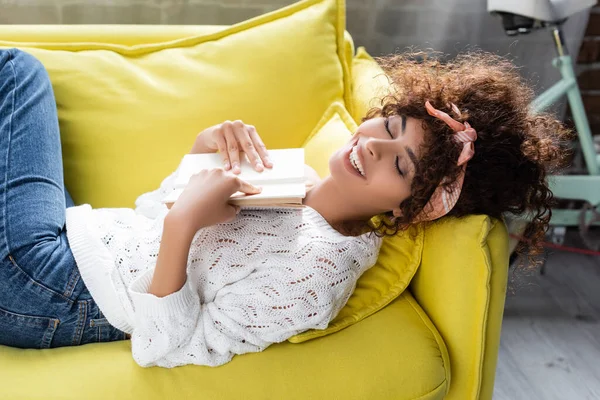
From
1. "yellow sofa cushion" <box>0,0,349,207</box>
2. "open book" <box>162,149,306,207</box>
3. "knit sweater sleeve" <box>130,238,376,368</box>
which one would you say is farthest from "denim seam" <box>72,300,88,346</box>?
"yellow sofa cushion" <box>0,0,349,207</box>

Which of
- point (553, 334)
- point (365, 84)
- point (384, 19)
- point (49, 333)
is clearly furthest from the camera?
point (384, 19)

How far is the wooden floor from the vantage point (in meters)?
1.60

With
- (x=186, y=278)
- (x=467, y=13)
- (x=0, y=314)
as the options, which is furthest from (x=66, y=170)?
(x=467, y=13)

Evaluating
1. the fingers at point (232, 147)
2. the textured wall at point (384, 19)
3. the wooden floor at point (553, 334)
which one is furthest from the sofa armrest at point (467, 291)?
the textured wall at point (384, 19)

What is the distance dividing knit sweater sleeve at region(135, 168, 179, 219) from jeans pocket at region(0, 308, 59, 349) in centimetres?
30

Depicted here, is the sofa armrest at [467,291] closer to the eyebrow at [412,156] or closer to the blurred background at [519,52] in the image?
the eyebrow at [412,156]

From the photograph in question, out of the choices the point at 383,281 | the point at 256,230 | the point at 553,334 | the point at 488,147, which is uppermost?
the point at 488,147

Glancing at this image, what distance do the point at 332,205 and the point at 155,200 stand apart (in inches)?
15.8

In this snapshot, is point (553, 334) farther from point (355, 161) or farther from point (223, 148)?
point (223, 148)

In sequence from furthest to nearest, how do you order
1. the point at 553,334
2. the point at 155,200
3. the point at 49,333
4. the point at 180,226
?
the point at 553,334, the point at 155,200, the point at 49,333, the point at 180,226

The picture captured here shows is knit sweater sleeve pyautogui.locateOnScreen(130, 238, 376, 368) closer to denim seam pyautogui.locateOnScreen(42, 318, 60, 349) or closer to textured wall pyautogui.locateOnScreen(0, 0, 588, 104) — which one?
denim seam pyautogui.locateOnScreen(42, 318, 60, 349)

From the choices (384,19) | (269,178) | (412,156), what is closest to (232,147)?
(269,178)

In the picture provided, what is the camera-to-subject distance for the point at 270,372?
1.05m

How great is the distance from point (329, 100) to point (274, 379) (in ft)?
2.43
